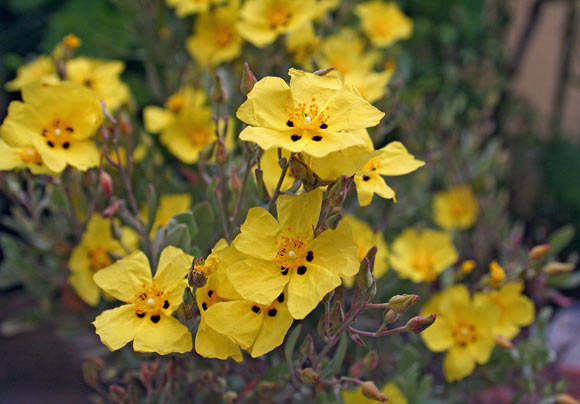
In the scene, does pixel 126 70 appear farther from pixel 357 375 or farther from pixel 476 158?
pixel 357 375

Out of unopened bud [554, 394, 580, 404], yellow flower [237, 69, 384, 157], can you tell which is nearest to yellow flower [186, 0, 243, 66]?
yellow flower [237, 69, 384, 157]

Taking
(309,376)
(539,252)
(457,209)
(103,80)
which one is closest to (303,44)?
(103,80)

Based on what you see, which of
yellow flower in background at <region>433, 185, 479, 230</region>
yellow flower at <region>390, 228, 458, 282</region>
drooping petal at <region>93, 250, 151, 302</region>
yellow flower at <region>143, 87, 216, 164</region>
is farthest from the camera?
yellow flower in background at <region>433, 185, 479, 230</region>

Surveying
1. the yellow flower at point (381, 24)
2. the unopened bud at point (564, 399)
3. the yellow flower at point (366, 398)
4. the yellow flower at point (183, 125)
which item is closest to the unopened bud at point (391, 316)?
the yellow flower at point (366, 398)

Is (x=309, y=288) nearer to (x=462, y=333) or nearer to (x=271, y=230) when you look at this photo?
(x=271, y=230)

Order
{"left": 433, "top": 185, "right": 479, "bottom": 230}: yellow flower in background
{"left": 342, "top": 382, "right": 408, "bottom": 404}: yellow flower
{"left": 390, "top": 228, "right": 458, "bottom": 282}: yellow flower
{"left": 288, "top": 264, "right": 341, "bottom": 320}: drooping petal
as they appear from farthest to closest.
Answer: {"left": 433, "top": 185, "right": 479, "bottom": 230}: yellow flower in background, {"left": 390, "top": 228, "right": 458, "bottom": 282}: yellow flower, {"left": 342, "top": 382, "right": 408, "bottom": 404}: yellow flower, {"left": 288, "top": 264, "right": 341, "bottom": 320}: drooping petal

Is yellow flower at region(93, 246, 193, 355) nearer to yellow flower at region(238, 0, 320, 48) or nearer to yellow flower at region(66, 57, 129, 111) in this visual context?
yellow flower at region(66, 57, 129, 111)
